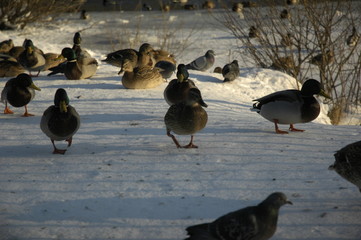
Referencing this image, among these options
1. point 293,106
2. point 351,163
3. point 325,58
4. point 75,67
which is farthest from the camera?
point 325,58

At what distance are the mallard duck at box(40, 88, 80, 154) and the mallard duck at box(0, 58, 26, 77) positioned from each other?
4591 mm

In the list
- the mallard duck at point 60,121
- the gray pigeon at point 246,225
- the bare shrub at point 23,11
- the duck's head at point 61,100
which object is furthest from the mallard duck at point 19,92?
the bare shrub at point 23,11

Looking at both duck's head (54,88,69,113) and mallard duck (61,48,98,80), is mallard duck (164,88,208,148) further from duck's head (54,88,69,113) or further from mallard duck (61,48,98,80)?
mallard duck (61,48,98,80)

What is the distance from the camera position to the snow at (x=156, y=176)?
138 inches

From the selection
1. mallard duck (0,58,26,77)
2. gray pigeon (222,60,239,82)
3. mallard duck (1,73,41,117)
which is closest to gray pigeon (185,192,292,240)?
mallard duck (1,73,41,117)

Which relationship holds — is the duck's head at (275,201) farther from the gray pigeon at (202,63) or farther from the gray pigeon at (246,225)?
the gray pigeon at (202,63)

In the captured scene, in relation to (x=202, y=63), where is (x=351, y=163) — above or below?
above

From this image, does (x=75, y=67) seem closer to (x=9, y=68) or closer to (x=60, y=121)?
(x=9, y=68)

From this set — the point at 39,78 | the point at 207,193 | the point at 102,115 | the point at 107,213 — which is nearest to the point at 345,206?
the point at 207,193

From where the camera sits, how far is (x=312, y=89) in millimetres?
5633

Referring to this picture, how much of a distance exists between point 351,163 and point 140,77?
5134mm

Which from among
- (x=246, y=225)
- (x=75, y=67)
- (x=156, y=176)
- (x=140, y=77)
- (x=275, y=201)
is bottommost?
(x=75, y=67)

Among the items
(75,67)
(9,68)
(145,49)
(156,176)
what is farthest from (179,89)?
(9,68)

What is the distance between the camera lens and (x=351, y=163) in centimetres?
351
